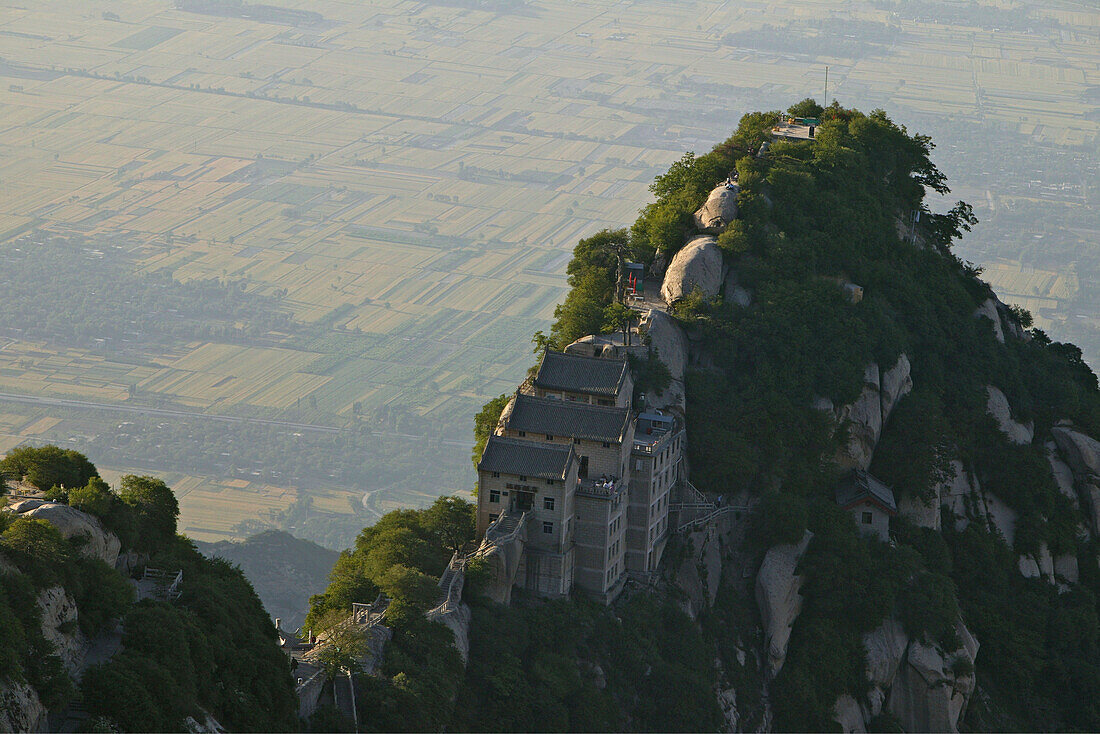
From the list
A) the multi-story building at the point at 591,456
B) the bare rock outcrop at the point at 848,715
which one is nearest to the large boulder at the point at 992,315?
the bare rock outcrop at the point at 848,715

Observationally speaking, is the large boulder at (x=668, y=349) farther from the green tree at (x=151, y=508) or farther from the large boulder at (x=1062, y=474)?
the green tree at (x=151, y=508)

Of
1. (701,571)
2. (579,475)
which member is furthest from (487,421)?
(701,571)

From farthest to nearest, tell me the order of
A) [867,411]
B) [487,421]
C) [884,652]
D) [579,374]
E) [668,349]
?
[867,411] < [668,349] < [884,652] < [487,421] < [579,374]

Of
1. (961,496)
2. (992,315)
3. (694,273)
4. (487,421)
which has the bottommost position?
(961,496)

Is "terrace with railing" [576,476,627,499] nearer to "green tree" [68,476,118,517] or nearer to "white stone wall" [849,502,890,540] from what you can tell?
"white stone wall" [849,502,890,540]

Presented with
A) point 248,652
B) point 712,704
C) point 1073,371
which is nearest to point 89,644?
point 248,652

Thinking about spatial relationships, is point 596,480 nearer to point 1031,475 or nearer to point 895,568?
point 895,568

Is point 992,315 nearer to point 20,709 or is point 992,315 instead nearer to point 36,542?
point 36,542
